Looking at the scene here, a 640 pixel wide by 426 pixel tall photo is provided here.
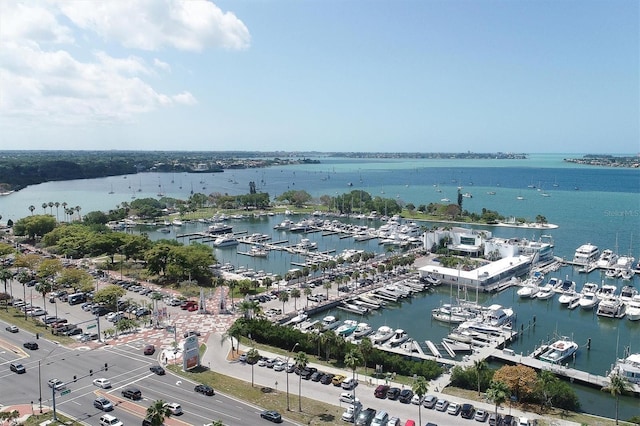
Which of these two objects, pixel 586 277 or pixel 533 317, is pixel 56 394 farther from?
pixel 586 277

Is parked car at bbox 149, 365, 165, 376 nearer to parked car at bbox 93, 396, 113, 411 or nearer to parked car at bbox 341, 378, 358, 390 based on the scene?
parked car at bbox 93, 396, 113, 411

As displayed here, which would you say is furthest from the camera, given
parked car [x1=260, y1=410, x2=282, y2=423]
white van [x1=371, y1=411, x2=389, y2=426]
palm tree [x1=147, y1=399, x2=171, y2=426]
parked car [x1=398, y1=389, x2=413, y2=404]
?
parked car [x1=398, y1=389, x2=413, y2=404]

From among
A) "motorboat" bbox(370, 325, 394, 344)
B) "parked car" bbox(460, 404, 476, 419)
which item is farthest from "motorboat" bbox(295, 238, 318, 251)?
"parked car" bbox(460, 404, 476, 419)

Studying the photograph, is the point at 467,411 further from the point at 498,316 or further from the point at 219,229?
the point at 219,229

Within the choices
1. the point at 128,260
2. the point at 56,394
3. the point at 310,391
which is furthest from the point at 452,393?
the point at 128,260

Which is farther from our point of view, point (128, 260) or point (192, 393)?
point (128, 260)

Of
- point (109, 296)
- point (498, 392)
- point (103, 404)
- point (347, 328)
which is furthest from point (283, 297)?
point (498, 392)
